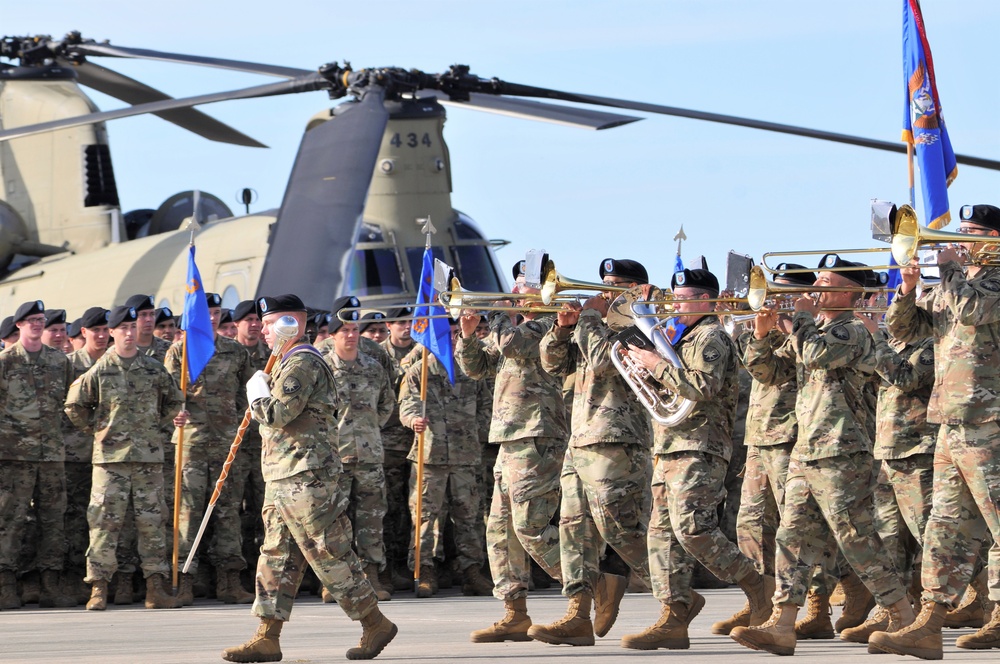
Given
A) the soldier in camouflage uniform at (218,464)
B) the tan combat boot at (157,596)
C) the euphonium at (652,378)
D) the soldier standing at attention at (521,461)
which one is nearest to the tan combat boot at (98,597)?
the tan combat boot at (157,596)

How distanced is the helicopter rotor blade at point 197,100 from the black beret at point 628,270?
6656 millimetres

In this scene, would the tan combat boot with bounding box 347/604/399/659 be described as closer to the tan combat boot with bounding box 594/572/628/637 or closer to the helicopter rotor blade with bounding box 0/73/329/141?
the tan combat boot with bounding box 594/572/628/637

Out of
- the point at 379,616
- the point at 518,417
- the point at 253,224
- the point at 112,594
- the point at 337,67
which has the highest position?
the point at 337,67

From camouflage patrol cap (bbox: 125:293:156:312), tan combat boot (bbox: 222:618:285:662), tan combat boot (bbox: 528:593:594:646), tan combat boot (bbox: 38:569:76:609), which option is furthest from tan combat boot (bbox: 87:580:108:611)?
tan combat boot (bbox: 528:593:594:646)

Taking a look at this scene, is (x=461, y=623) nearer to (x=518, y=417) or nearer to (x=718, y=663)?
(x=518, y=417)

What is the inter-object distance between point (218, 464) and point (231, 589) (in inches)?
35.3

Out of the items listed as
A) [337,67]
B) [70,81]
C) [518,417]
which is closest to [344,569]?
[518,417]

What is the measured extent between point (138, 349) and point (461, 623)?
11.0 feet

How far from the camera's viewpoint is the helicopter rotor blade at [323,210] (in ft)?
40.7

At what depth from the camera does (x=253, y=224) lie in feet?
51.8

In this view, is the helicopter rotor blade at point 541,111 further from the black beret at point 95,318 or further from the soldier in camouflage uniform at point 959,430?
the soldier in camouflage uniform at point 959,430

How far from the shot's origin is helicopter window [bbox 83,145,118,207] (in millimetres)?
18906

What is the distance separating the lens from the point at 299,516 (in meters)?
7.71

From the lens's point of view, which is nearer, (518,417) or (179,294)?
(518,417)
